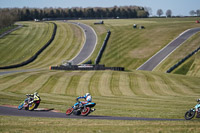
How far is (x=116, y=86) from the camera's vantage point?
163ft

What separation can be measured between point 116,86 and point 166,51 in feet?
157

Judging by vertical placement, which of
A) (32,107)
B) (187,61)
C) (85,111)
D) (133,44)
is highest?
(85,111)

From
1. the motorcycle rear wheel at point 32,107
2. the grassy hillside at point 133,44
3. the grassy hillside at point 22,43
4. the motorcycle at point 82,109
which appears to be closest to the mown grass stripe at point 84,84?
the motorcycle rear wheel at point 32,107

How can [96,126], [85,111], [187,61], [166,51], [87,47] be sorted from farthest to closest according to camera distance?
1. [87,47]
2. [166,51]
3. [187,61]
4. [85,111]
5. [96,126]

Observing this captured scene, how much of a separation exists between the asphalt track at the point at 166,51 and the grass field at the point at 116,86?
6.88 feet

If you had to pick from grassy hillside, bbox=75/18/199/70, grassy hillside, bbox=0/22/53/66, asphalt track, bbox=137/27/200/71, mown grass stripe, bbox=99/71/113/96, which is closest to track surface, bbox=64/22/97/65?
grassy hillside, bbox=75/18/199/70

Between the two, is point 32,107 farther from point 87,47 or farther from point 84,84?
point 87,47

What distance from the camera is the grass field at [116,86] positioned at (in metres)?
20.8

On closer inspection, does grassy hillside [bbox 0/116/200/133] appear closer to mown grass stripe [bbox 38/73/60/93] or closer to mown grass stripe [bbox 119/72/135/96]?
mown grass stripe [bbox 119/72/135/96]

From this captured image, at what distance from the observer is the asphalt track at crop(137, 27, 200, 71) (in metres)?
82.8

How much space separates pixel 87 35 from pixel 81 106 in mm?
101276

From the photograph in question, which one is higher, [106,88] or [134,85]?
[106,88]

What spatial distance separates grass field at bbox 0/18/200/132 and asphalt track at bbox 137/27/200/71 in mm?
2098

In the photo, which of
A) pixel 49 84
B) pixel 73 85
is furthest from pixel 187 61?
pixel 49 84
